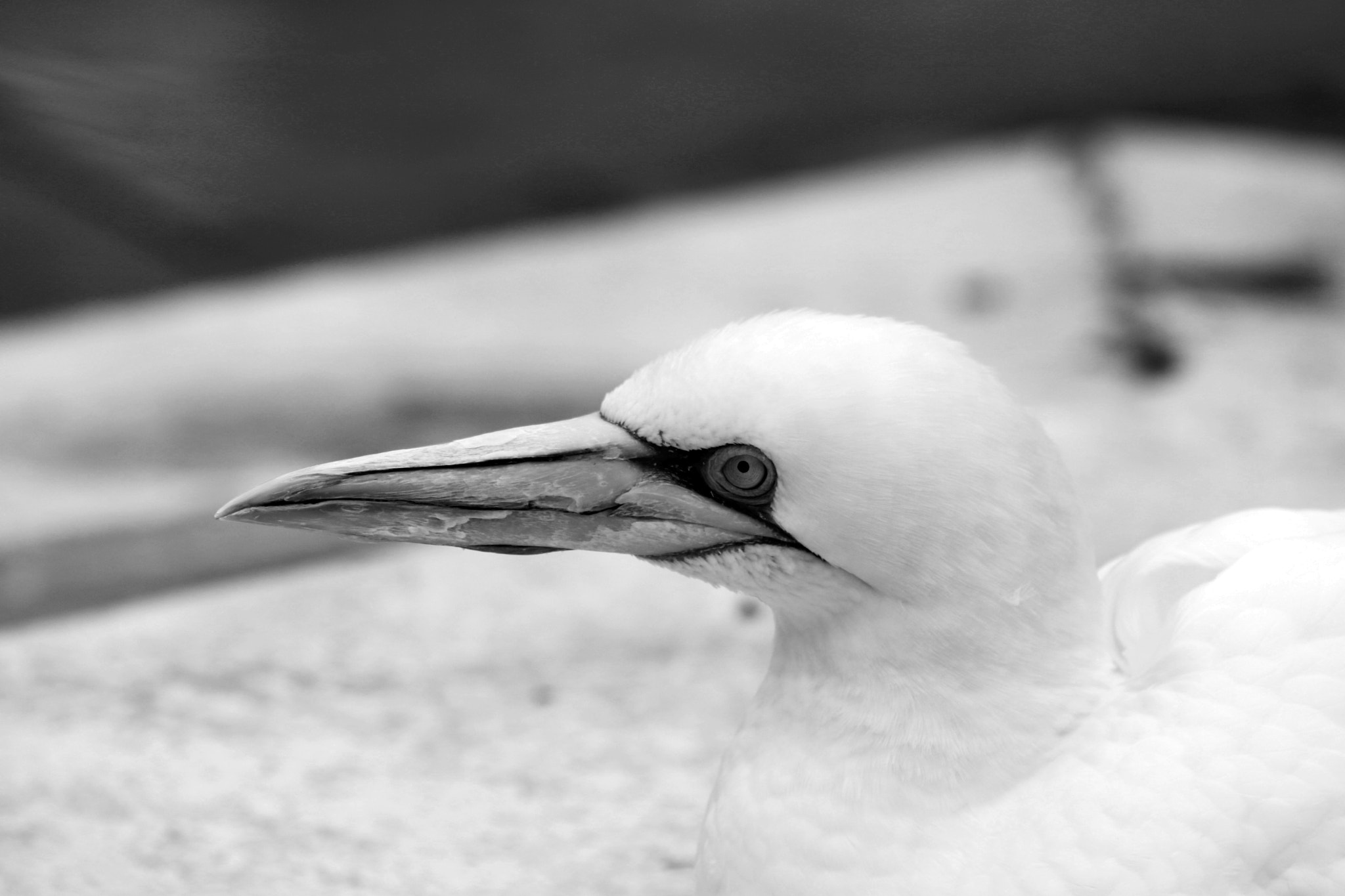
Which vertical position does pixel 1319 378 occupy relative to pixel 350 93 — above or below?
Result: below

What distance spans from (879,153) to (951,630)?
176 inches

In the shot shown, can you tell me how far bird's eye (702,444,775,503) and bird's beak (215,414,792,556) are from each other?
7 centimetres

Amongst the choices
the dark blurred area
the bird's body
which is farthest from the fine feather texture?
the dark blurred area

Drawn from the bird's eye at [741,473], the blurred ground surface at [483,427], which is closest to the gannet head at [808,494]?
the bird's eye at [741,473]

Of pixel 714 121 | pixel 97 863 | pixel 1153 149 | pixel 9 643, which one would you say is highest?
pixel 714 121

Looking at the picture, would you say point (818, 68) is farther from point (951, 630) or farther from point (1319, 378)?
point (951, 630)

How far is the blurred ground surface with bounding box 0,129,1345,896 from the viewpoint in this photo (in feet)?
8.91

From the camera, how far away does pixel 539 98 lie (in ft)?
19.6

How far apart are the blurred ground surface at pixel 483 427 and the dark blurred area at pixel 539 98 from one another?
47 cm

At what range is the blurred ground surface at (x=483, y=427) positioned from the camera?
271 centimetres

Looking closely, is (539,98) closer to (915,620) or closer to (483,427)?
(483,427)

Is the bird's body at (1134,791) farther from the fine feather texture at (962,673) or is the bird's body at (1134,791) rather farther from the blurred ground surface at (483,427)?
the blurred ground surface at (483,427)

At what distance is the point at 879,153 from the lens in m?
6.10

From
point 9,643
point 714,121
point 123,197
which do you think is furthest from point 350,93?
point 9,643
